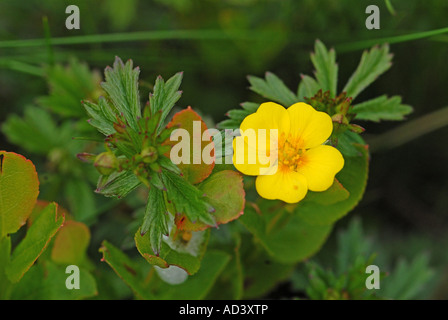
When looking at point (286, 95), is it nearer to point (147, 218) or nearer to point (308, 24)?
point (147, 218)

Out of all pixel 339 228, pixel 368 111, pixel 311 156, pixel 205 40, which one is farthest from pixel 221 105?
pixel 311 156

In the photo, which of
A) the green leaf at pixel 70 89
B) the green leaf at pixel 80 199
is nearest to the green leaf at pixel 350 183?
the green leaf at pixel 80 199

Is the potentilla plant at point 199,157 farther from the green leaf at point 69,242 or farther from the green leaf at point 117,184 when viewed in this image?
the green leaf at point 69,242

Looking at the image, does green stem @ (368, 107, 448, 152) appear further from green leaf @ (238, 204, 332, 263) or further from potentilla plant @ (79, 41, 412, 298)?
potentilla plant @ (79, 41, 412, 298)

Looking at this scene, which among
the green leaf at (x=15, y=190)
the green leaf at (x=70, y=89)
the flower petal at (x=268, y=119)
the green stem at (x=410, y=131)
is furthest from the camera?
the green stem at (x=410, y=131)

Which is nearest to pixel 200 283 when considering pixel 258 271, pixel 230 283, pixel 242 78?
pixel 230 283

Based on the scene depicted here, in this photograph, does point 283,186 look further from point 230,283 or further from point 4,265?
point 4,265
